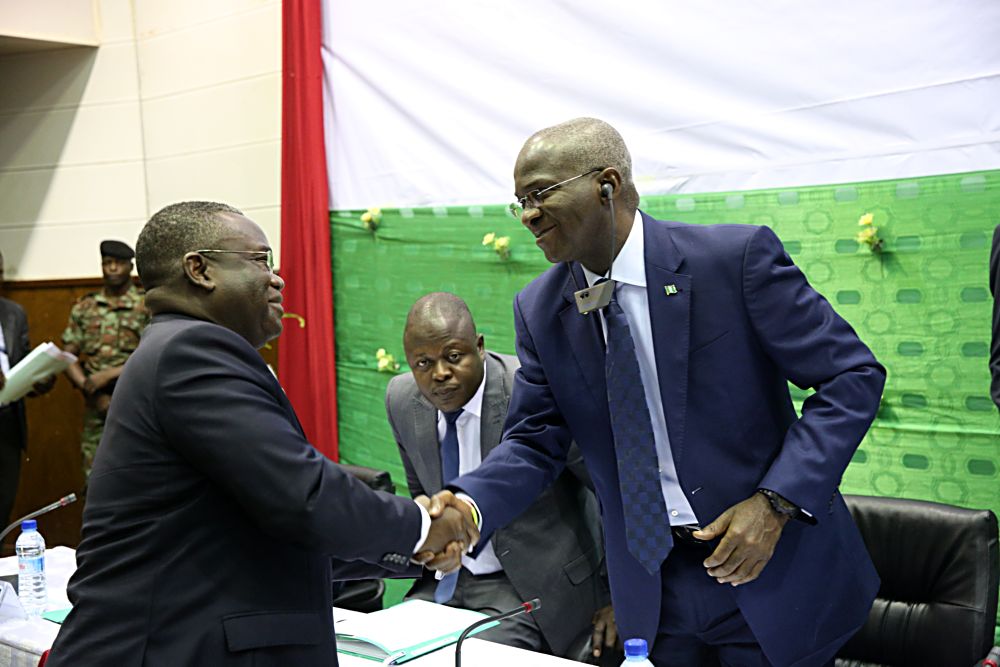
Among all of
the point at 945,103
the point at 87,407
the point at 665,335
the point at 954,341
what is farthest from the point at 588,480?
the point at 87,407

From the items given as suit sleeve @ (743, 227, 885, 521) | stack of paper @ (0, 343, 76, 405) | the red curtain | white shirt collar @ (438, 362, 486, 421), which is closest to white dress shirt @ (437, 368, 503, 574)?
white shirt collar @ (438, 362, 486, 421)

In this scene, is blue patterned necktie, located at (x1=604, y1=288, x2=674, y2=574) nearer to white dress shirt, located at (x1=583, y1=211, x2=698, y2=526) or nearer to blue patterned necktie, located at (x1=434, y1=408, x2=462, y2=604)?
white dress shirt, located at (x1=583, y1=211, x2=698, y2=526)

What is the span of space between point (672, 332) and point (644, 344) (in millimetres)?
93

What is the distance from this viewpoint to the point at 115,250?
19.9ft

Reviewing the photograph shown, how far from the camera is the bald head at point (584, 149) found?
237 centimetres

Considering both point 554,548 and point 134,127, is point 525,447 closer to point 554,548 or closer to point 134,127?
point 554,548

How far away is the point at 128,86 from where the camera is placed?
670 centimetres

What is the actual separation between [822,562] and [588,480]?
102 centimetres

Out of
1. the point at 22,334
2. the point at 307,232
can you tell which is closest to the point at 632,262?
the point at 307,232

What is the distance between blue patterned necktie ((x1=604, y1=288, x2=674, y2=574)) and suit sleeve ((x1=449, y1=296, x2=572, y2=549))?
31 centimetres

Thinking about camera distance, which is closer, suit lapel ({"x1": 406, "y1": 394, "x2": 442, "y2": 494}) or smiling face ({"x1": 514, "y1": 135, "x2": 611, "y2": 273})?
smiling face ({"x1": 514, "y1": 135, "x2": 611, "y2": 273})


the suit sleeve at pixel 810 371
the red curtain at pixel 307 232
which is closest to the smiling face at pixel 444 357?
the suit sleeve at pixel 810 371

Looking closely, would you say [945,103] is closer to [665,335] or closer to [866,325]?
[866,325]

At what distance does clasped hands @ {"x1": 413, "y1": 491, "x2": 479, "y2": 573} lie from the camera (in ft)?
7.36
